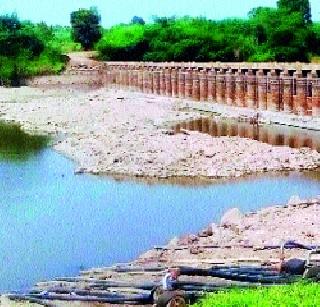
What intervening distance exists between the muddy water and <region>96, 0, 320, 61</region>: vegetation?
23961mm

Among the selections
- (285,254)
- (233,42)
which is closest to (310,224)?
(285,254)

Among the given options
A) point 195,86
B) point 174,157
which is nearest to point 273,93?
point 195,86

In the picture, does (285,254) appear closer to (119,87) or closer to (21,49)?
(119,87)

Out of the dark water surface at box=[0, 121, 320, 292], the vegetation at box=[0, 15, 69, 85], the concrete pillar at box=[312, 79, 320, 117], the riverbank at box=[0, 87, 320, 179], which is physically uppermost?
the vegetation at box=[0, 15, 69, 85]

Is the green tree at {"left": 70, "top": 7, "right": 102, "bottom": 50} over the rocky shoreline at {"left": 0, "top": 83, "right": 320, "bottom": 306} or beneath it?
over

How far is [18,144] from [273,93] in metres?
16.2

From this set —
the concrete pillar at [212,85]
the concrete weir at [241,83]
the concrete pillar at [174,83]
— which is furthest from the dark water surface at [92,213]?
the concrete pillar at [174,83]

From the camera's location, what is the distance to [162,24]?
10200cm

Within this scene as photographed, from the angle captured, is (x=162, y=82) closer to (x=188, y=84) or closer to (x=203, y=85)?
(x=188, y=84)

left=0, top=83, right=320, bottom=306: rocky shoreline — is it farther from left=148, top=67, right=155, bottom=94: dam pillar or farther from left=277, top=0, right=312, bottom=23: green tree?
left=277, top=0, right=312, bottom=23: green tree

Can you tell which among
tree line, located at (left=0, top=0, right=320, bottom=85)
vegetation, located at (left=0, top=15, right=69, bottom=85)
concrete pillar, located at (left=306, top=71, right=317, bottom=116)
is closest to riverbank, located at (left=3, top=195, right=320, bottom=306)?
concrete pillar, located at (left=306, top=71, right=317, bottom=116)

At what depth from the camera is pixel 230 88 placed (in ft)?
196

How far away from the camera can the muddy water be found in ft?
132

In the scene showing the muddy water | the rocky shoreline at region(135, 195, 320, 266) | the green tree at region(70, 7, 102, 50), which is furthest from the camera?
the green tree at region(70, 7, 102, 50)
